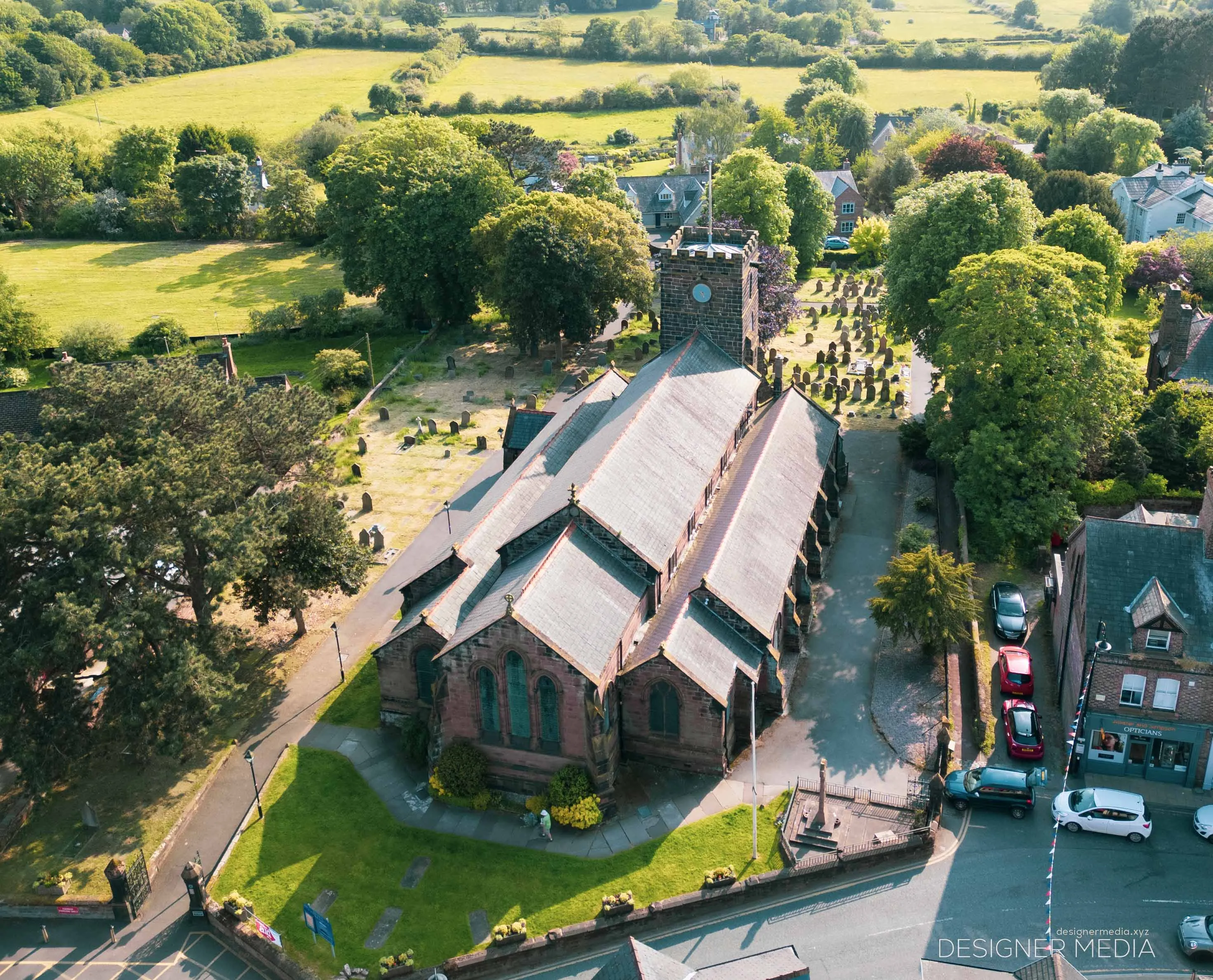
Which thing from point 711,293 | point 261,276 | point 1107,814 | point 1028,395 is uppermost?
point 711,293

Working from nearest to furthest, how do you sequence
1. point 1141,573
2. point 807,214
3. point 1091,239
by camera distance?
point 1141,573
point 1091,239
point 807,214

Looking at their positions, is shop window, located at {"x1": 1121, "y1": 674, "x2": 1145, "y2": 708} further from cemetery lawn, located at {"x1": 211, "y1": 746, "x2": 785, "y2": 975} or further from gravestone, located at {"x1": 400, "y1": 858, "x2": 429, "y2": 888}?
gravestone, located at {"x1": 400, "y1": 858, "x2": 429, "y2": 888}

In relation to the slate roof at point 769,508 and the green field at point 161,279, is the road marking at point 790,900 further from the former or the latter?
the green field at point 161,279

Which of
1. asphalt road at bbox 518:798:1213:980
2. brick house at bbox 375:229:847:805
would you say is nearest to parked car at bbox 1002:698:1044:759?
asphalt road at bbox 518:798:1213:980

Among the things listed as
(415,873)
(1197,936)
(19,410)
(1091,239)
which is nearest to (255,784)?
(415,873)

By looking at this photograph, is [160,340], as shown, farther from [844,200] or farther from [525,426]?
[844,200]

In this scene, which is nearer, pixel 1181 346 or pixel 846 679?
pixel 846 679
